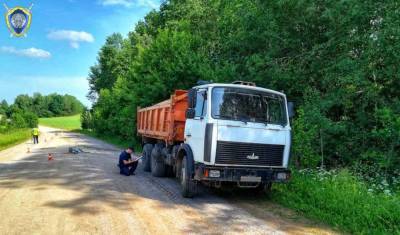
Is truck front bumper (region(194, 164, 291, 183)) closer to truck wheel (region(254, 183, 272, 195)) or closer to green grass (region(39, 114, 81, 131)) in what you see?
truck wheel (region(254, 183, 272, 195))

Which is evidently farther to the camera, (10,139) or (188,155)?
(10,139)

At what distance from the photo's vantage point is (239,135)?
962 cm

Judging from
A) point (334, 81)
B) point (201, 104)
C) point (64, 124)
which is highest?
point (334, 81)

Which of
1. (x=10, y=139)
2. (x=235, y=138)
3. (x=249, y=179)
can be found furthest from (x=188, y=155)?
(x=10, y=139)

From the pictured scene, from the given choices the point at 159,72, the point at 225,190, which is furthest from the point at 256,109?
the point at 159,72

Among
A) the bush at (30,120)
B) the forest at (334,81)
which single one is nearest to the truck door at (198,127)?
the forest at (334,81)

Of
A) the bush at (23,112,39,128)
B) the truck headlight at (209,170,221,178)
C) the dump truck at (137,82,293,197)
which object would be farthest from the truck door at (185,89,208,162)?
the bush at (23,112,39,128)

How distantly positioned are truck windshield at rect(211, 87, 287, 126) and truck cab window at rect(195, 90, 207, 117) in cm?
28

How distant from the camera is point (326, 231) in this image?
7.62m

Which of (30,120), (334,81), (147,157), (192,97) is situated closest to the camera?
(192,97)

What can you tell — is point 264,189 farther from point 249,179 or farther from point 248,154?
point 248,154

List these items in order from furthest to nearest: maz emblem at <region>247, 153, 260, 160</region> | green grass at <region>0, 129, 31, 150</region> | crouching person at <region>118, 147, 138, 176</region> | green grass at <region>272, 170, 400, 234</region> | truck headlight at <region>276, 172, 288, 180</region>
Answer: green grass at <region>0, 129, 31, 150</region> → crouching person at <region>118, 147, 138, 176</region> → truck headlight at <region>276, 172, 288, 180</region> → maz emblem at <region>247, 153, 260, 160</region> → green grass at <region>272, 170, 400, 234</region>

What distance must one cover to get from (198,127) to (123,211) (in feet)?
8.86

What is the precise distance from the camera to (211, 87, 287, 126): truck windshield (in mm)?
9930
